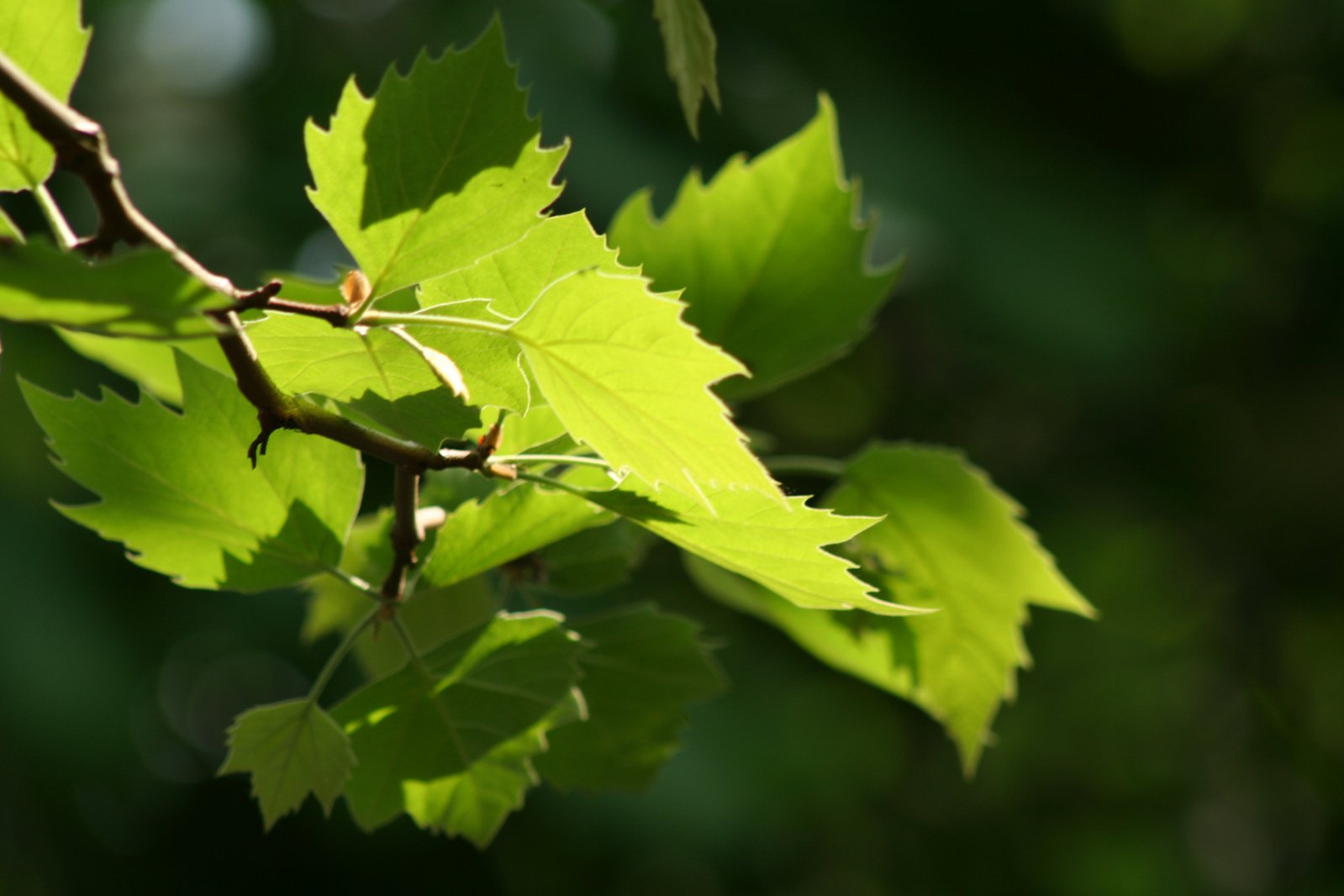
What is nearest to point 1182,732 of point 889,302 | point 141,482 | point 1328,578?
point 1328,578

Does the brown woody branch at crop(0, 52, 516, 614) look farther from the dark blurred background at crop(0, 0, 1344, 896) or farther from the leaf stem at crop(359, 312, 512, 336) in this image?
the dark blurred background at crop(0, 0, 1344, 896)

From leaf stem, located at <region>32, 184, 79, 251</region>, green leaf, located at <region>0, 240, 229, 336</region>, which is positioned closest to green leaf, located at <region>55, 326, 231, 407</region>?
leaf stem, located at <region>32, 184, 79, 251</region>

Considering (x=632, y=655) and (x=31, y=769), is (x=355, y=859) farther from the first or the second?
(x=632, y=655)

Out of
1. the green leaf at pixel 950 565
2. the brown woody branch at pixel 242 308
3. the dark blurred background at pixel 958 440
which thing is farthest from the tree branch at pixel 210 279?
the dark blurred background at pixel 958 440

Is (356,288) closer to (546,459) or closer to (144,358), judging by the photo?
(546,459)

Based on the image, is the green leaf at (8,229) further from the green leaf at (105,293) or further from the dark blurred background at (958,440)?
the dark blurred background at (958,440)

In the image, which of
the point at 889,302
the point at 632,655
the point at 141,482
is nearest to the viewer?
the point at 141,482

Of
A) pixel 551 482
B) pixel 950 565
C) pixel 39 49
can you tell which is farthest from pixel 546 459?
pixel 950 565
